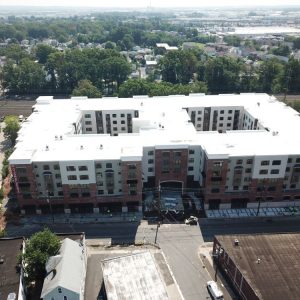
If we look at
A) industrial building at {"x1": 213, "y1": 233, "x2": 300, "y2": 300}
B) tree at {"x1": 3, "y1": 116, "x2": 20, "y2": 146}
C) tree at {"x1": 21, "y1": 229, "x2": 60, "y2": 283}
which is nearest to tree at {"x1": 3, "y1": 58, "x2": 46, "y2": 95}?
tree at {"x1": 3, "y1": 116, "x2": 20, "y2": 146}

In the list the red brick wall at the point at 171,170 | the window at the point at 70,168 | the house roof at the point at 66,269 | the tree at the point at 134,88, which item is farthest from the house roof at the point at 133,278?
the tree at the point at 134,88

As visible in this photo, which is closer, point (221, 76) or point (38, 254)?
point (38, 254)

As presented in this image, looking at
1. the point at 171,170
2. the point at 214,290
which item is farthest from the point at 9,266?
the point at 171,170

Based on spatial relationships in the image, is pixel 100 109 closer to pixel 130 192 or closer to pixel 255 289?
pixel 130 192

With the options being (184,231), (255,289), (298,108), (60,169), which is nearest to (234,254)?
(255,289)

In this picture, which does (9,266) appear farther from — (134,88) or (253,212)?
(134,88)

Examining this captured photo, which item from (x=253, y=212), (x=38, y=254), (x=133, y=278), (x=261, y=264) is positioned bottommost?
(x=253, y=212)
